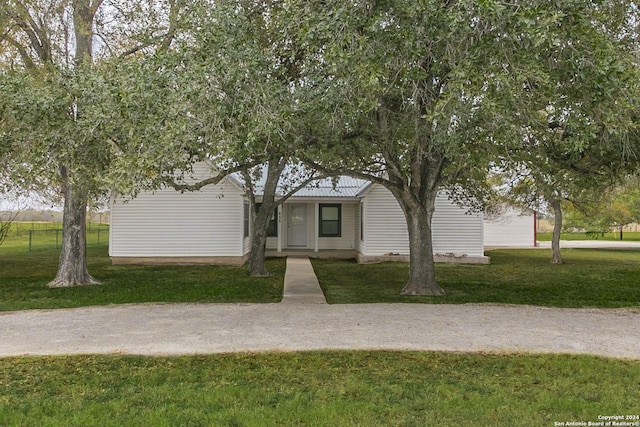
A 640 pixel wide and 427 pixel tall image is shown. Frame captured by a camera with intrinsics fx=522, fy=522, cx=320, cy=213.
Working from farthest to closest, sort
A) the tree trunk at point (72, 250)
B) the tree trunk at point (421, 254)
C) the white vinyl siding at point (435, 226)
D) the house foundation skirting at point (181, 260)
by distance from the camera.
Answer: the white vinyl siding at point (435, 226), the house foundation skirting at point (181, 260), the tree trunk at point (72, 250), the tree trunk at point (421, 254)

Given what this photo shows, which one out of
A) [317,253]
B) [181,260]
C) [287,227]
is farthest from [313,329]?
[287,227]

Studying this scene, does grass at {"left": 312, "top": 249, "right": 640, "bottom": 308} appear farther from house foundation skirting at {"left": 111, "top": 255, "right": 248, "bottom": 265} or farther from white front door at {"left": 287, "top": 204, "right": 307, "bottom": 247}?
white front door at {"left": 287, "top": 204, "right": 307, "bottom": 247}

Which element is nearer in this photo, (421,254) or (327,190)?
(421,254)

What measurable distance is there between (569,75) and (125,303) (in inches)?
325

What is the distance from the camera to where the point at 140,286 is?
12.3 metres

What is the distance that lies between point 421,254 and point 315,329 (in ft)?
14.3

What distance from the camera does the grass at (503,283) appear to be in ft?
34.4

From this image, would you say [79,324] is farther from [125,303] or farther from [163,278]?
[163,278]

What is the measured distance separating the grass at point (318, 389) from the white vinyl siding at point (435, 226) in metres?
13.3

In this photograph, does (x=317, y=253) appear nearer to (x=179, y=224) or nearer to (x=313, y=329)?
(x=179, y=224)

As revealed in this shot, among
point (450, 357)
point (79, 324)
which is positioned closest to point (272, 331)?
point (450, 357)

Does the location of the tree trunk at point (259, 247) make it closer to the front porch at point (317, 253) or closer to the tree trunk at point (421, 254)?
the tree trunk at point (421, 254)

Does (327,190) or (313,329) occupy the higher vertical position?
(327,190)

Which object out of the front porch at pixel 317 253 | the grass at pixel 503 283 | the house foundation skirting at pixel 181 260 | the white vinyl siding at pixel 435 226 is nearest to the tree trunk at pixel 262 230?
the grass at pixel 503 283
